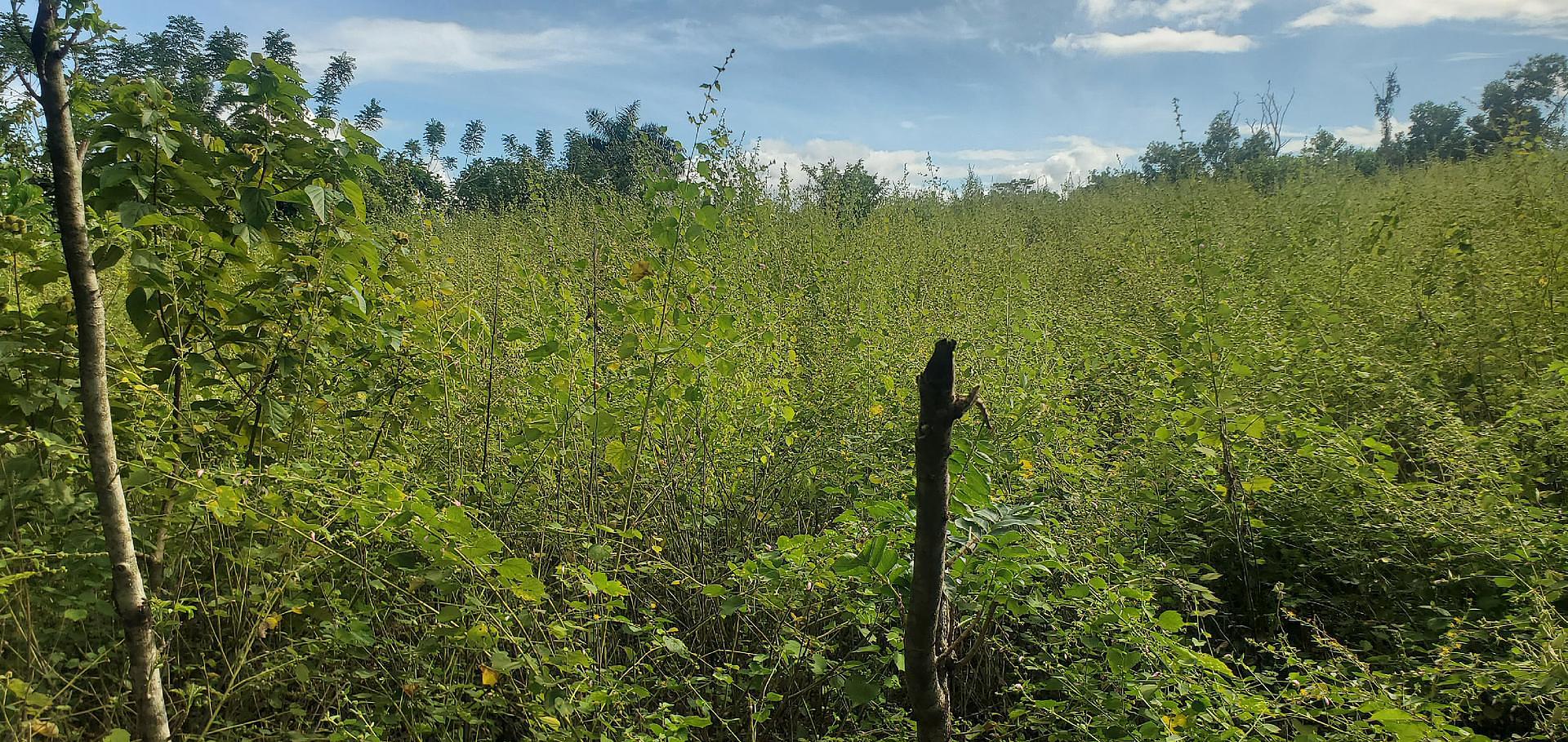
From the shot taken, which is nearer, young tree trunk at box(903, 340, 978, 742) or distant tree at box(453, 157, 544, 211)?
young tree trunk at box(903, 340, 978, 742)

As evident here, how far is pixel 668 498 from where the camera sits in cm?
240

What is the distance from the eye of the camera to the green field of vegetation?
1450 millimetres

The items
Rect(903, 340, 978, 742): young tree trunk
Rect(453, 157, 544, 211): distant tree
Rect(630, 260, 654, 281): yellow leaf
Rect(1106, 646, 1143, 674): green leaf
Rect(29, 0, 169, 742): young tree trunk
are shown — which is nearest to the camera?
Rect(903, 340, 978, 742): young tree trunk

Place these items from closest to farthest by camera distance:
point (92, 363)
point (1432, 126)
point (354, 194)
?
point (92, 363)
point (354, 194)
point (1432, 126)

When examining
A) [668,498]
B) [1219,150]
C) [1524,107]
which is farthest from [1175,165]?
[668,498]

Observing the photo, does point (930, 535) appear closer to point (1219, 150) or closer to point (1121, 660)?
point (1121, 660)

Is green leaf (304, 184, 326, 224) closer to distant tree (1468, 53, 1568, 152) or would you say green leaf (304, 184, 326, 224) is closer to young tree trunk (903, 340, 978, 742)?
young tree trunk (903, 340, 978, 742)

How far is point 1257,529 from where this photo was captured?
2475 mm

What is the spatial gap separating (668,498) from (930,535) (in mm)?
1520

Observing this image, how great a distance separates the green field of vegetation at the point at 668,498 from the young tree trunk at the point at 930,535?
0.38 feet

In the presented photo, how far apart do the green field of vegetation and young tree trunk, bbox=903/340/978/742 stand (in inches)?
4.6

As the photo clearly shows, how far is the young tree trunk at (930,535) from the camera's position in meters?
0.96

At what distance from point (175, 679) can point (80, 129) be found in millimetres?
1443

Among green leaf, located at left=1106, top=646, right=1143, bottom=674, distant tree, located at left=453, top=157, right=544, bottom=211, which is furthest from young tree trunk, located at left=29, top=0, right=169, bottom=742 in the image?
distant tree, located at left=453, top=157, right=544, bottom=211
